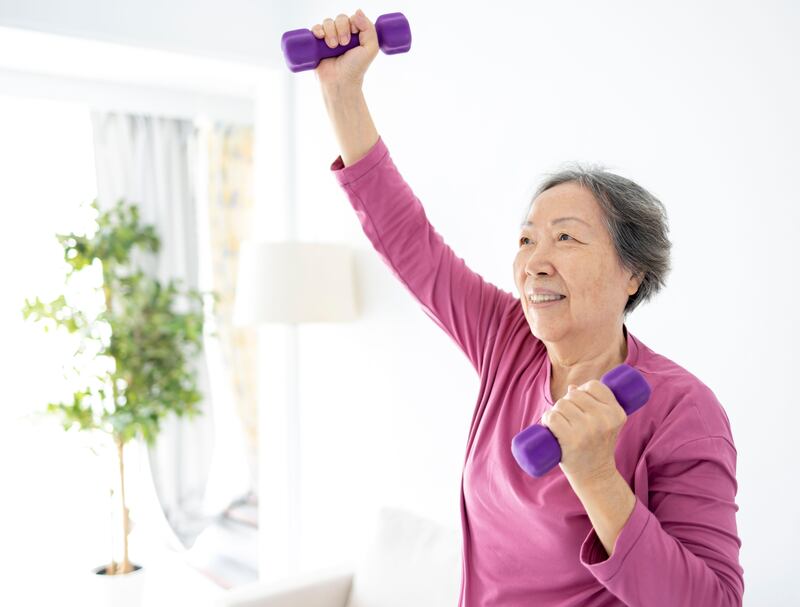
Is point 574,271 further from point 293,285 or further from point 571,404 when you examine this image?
point 293,285

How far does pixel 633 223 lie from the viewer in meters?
1.27

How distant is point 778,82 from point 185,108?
343 cm

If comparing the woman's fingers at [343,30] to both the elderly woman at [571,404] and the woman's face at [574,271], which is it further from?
the woman's face at [574,271]

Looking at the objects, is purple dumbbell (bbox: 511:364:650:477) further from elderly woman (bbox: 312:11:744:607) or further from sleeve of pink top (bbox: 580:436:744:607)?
sleeve of pink top (bbox: 580:436:744:607)

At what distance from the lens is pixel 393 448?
9.77ft

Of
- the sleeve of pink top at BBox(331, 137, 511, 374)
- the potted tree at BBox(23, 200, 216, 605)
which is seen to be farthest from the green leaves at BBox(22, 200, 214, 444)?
the sleeve of pink top at BBox(331, 137, 511, 374)

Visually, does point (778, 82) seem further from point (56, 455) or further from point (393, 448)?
point (56, 455)

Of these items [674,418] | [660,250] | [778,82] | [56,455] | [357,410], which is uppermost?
[778,82]

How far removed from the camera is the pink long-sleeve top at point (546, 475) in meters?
0.96

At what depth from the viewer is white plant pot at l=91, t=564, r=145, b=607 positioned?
135 inches

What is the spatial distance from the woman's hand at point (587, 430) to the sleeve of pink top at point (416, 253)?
57cm

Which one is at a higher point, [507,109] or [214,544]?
[507,109]

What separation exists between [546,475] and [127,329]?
10.4 feet

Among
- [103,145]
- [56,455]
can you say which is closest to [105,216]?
[103,145]
